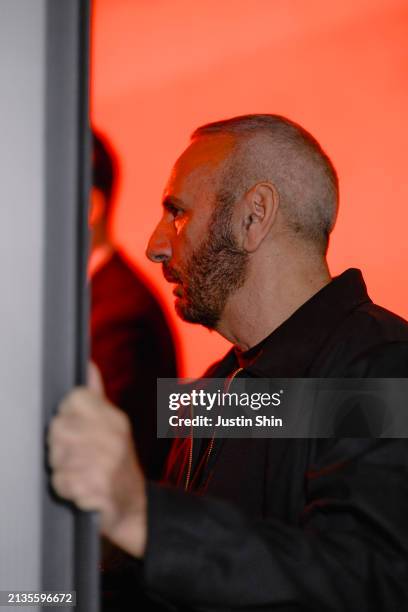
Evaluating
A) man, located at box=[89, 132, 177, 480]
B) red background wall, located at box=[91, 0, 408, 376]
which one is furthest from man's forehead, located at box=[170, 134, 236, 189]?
red background wall, located at box=[91, 0, 408, 376]

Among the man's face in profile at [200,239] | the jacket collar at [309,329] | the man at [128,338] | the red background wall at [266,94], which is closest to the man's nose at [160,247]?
the man's face in profile at [200,239]

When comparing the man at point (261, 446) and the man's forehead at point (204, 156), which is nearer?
the man at point (261, 446)

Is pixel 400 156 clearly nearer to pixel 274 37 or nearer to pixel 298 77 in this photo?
pixel 298 77

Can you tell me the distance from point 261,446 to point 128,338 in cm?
79

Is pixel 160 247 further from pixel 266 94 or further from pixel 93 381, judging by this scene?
pixel 266 94

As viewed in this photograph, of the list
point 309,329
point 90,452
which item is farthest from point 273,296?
point 90,452

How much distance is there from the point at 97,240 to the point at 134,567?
898mm

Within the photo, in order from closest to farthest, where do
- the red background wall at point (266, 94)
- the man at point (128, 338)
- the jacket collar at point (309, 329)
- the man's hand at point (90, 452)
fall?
the man's hand at point (90, 452) → the jacket collar at point (309, 329) → the man at point (128, 338) → the red background wall at point (266, 94)

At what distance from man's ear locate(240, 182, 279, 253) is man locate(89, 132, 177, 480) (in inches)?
23.8

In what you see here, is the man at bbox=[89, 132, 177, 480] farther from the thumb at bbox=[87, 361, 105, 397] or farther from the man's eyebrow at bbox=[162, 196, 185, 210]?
the thumb at bbox=[87, 361, 105, 397]

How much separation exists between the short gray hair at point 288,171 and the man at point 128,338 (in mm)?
608

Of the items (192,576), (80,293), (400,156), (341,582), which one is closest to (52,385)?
(80,293)

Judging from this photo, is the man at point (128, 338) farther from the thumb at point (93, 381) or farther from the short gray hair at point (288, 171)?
the thumb at point (93, 381)

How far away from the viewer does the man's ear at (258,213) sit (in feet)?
4.18
